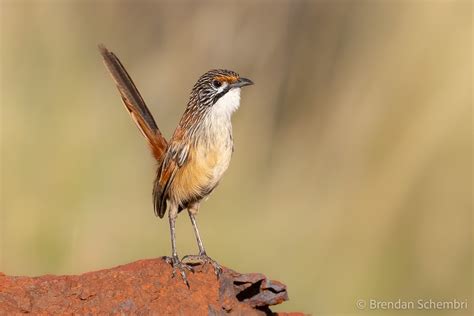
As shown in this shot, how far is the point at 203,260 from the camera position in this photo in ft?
19.3

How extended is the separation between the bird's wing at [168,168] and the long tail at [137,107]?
8.9 inches

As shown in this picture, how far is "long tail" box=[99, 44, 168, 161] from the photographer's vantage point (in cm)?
677

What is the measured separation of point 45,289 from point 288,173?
453 centimetres

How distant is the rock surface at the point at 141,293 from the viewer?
477cm

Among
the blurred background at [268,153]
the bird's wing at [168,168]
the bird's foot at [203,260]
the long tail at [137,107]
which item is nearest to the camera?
the bird's foot at [203,260]

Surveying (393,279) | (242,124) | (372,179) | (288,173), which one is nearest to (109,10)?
(242,124)

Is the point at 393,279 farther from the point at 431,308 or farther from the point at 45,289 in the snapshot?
the point at 45,289

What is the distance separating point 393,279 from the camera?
28.1ft

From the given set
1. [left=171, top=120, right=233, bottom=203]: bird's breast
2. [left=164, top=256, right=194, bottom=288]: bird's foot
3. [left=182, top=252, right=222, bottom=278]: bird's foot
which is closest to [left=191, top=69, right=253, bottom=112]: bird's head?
[left=171, top=120, right=233, bottom=203]: bird's breast

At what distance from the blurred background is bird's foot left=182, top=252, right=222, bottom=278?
7.52 ft

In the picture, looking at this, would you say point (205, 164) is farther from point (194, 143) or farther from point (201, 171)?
point (194, 143)

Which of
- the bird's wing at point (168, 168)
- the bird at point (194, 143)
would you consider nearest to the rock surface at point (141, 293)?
the bird at point (194, 143)

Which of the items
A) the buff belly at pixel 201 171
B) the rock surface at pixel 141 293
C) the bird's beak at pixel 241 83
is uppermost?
the bird's beak at pixel 241 83

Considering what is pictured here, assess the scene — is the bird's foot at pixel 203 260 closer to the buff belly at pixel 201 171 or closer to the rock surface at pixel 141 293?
the rock surface at pixel 141 293
